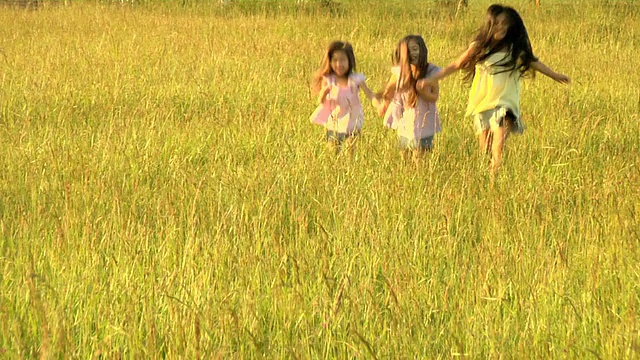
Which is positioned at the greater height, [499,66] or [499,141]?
[499,66]

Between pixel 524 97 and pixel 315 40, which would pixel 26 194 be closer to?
pixel 524 97

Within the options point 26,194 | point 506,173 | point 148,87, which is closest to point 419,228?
point 506,173

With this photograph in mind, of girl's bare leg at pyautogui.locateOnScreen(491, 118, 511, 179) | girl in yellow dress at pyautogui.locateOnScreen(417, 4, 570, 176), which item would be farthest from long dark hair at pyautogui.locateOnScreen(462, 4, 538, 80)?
girl's bare leg at pyautogui.locateOnScreen(491, 118, 511, 179)

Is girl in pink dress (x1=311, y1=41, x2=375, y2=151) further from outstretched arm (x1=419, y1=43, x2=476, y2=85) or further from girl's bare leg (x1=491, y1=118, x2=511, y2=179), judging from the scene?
girl's bare leg (x1=491, y1=118, x2=511, y2=179)

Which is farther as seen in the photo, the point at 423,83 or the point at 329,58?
the point at 329,58

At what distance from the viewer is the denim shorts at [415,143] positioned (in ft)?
18.0

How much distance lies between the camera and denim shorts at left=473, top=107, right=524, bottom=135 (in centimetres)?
562

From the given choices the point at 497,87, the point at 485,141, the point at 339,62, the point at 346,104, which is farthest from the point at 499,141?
the point at 339,62

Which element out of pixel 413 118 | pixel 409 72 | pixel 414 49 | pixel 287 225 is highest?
pixel 414 49

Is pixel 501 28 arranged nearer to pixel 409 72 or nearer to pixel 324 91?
pixel 409 72

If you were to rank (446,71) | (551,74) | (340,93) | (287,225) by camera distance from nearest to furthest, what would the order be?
(287,225)
(446,71)
(551,74)
(340,93)

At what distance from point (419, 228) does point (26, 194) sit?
1.92m

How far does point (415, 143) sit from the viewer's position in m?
5.47

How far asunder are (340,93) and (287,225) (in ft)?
6.38
